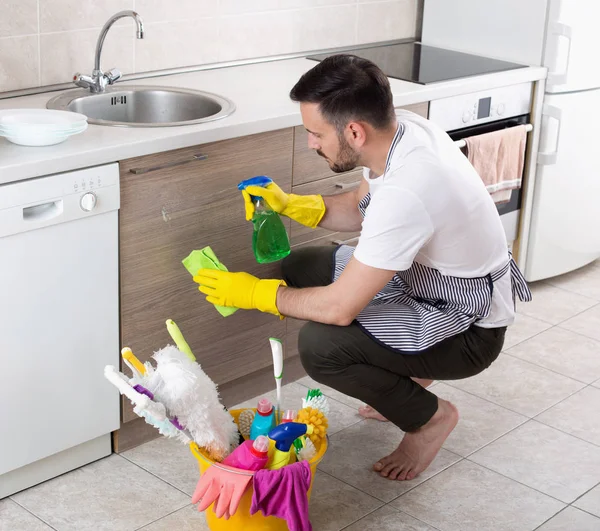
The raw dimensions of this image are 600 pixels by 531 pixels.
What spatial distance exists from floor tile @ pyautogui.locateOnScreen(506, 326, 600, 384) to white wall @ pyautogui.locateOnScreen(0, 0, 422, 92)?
1.28 m

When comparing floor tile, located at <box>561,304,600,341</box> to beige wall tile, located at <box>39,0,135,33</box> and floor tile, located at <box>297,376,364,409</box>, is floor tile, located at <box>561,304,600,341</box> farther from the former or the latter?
beige wall tile, located at <box>39,0,135,33</box>

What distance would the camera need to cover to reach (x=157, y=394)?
2.03 m

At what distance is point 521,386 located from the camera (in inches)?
116

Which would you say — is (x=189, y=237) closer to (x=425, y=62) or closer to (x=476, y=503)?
(x=476, y=503)

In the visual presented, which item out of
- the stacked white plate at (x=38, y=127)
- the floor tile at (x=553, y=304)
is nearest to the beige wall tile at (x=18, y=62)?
the stacked white plate at (x=38, y=127)

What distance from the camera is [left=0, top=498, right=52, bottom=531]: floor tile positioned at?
2.17 metres

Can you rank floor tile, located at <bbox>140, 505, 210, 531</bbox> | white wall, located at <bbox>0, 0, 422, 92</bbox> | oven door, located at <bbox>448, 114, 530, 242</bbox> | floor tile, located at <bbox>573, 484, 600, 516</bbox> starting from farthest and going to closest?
1. oven door, located at <bbox>448, 114, 530, 242</bbox>
2. white wall, located at <bbox>0, 0, 422, 92</bbox>
3. floor tile, located at <bbox>573, 484, 600, 516</bbox>
4. floor tile, located at <bbox>140, 505, 210, 531</bbox>

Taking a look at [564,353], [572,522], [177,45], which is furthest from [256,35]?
[572,522]

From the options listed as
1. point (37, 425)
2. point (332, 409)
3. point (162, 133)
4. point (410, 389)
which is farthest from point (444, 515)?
point (162, 133)

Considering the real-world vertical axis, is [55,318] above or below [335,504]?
above

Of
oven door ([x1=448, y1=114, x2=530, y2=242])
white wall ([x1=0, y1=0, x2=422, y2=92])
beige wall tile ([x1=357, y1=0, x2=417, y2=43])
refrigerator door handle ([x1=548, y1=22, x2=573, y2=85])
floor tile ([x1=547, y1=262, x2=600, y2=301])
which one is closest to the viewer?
white wall ([x1=0, y1=0, x2=422, y2=92])

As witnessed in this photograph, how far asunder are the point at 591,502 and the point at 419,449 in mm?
444

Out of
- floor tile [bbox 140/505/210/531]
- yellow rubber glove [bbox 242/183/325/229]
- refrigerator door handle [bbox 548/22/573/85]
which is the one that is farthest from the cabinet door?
refrigerator door handle [bbox 548/22/573/85]

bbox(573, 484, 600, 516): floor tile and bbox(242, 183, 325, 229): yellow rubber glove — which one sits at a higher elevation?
bbox(242, 183, 325, 229): yellow rubber glove
